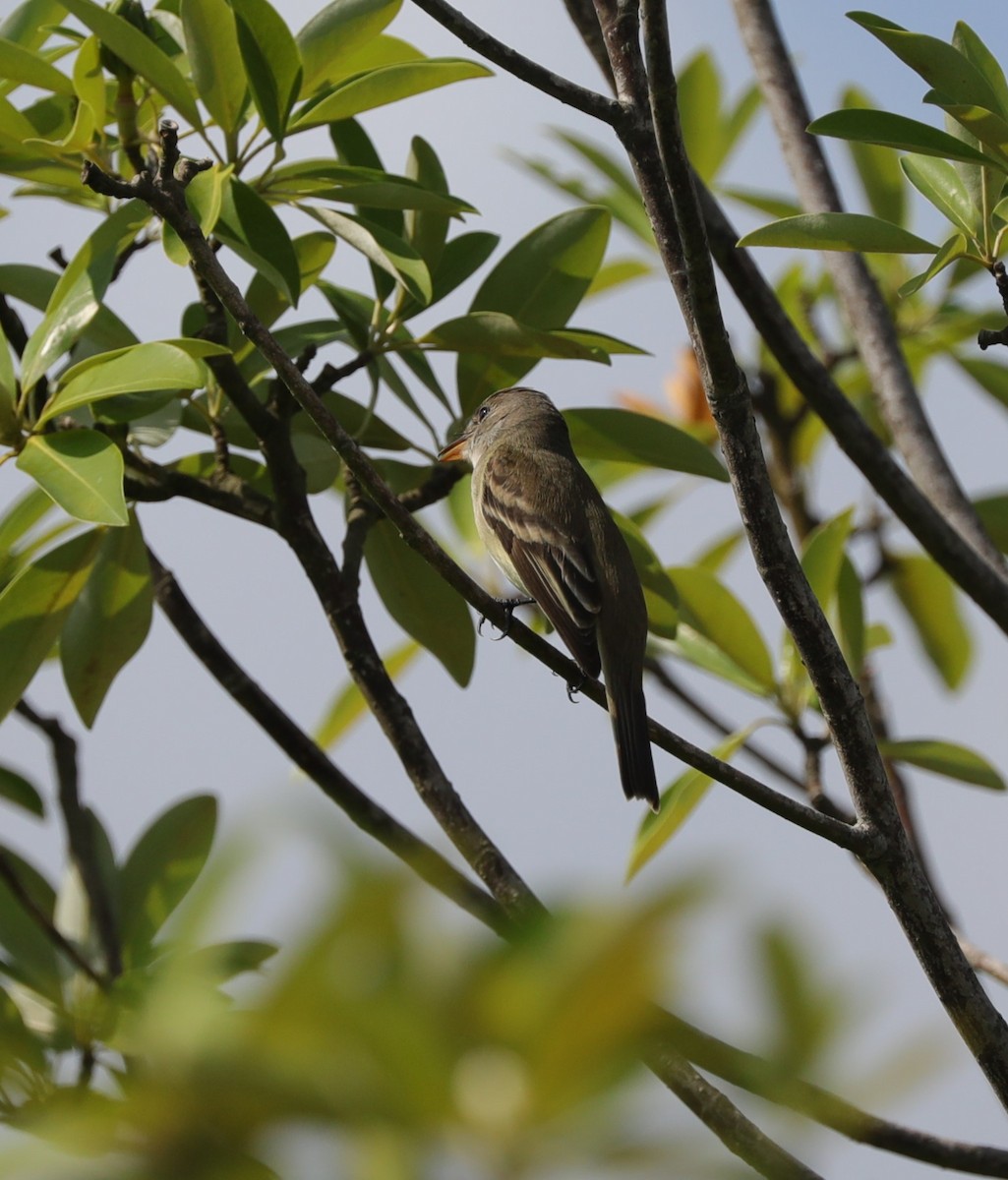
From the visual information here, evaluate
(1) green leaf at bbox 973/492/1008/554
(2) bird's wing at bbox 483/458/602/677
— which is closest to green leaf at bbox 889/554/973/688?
(1) green leaf at bbox 973/492/1008/554

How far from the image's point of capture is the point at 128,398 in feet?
8.41

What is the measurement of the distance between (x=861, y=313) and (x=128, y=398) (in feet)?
6.58

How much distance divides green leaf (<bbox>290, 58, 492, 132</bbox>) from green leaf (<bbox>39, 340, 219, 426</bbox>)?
2.22ft

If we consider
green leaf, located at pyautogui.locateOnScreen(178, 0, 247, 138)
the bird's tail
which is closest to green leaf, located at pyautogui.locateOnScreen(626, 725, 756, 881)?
the bird's tail

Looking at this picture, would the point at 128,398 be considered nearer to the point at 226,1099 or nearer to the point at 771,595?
the point at 771,595

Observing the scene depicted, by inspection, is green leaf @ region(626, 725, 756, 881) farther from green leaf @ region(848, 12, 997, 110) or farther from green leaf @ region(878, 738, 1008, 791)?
green leaf @ region(848, 12, 997, 110)

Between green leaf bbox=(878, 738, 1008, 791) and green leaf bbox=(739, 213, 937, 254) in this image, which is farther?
green leaf bbox=(878, 738, 1008, 791)

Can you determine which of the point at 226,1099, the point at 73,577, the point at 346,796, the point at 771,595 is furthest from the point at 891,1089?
the point at 73,577

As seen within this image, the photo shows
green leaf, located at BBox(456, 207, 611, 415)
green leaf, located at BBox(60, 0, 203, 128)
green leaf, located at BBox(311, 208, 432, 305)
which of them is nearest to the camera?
green leaf, located at BBox(60, 0, 203, 128)

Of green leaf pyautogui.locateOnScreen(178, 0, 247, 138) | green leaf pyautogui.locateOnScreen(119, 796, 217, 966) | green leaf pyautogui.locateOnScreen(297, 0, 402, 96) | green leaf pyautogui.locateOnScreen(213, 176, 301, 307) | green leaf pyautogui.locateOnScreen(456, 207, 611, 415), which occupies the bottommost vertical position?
green leaf pyautogui.locateOnScreen(119, 796, 217, 966)

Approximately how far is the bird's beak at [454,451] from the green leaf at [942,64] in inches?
A: 50.4

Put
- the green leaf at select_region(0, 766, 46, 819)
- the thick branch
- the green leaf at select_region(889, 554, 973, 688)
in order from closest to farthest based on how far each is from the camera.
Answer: the green leaf at select_region(0, 766, 46, 819) < the thick branch < the green leaf at select_region(889, 554, 973, 688)

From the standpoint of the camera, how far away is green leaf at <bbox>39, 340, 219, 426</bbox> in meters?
2.26

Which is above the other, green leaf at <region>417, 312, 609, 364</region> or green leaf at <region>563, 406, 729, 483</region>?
green leaf at <region>563, 406, 729, 483</region>
